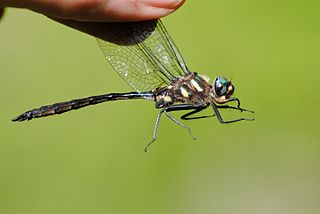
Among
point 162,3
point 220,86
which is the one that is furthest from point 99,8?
point 220,86

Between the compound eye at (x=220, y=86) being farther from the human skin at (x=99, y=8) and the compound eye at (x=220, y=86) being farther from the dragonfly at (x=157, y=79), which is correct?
the human skin at (x=99, y=8)

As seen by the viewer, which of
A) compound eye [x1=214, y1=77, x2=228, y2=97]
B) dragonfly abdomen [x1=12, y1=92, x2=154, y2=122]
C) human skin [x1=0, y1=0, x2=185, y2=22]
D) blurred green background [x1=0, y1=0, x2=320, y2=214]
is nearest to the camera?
human skin [x1=0, y1=0, x2=185, y2=22]

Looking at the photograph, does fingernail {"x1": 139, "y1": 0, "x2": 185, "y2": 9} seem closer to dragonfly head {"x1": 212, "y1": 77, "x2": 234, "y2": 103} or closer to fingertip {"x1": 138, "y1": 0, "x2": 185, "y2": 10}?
fingertip {"x1": 138, "y1": 0, "x2": 185, "y2": 10}

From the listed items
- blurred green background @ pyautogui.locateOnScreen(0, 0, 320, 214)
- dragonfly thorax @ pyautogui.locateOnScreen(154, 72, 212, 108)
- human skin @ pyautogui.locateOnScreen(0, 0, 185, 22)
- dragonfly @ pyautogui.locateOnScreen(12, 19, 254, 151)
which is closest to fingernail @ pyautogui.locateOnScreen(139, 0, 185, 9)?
human skin @ pyautogui.locateOnScreen(0, 0, 185, 22)

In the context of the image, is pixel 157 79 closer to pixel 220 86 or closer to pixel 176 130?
pixel 220 86

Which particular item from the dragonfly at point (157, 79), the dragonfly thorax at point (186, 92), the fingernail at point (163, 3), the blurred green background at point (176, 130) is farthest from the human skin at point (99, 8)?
the blurred green background at point (176, 130)

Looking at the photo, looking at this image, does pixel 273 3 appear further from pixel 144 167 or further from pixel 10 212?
pixel 10 212
